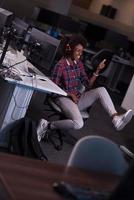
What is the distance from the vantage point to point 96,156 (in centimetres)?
199

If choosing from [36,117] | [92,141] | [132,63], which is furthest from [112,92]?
[92,141]

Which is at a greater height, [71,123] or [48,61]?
[48,61]

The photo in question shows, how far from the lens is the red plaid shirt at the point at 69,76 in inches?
171

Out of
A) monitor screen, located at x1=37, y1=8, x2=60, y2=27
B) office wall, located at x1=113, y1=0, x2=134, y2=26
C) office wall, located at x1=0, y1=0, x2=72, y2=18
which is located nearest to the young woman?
monitor screen, located at x1=37, y1=8, x2=60, y2=27

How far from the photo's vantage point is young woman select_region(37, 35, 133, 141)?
4.29 m

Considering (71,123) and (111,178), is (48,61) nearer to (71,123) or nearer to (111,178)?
(71,123)

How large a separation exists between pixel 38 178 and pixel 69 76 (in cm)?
291

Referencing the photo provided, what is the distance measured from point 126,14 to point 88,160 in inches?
325

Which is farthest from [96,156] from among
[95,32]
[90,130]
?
[95,32]

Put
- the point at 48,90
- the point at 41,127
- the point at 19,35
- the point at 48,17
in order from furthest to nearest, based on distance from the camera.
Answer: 1. the point at 48,17
2. the point at 19,35
3. the point at 41,127
4. the point at 48,90

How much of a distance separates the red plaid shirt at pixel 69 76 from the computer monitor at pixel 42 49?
152mm

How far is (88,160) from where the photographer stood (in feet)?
6.40

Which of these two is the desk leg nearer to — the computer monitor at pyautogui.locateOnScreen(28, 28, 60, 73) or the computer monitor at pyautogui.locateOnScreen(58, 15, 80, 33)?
the computer monitor at pyautogui.locateOnScreen(28, 28, 60, 73)

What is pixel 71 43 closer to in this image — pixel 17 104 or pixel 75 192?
pixel 17 104
